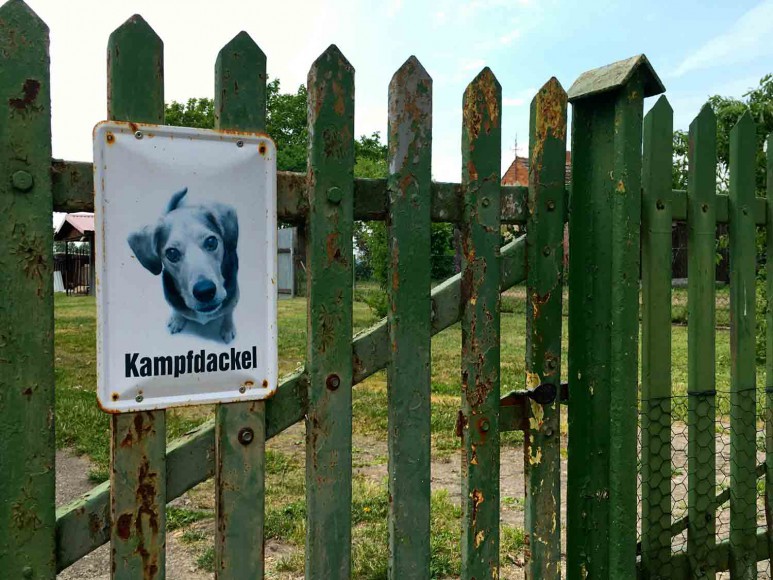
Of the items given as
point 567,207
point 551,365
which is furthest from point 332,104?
point 551,365

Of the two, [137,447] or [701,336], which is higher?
[701,336]

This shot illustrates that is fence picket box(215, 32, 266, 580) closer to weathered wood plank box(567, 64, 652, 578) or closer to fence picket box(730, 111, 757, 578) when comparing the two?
weathered wood plank box(567, 64, 652, 578)

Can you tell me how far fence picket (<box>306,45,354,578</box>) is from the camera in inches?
66.8

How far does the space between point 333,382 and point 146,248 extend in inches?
22.8

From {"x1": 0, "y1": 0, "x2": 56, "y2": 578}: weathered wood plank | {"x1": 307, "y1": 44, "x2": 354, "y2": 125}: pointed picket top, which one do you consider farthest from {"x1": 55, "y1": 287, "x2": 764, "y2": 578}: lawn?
{"x1": 307, "y1": 44, "x2": 354, "y2": 125}: pointed picket top

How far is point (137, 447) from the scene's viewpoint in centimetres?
153

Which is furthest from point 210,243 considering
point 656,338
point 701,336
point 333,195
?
point 701,336

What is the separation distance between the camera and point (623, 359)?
2102mm

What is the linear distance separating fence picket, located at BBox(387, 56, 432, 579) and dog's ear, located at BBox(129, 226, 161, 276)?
62 centimetres

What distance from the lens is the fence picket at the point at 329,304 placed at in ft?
5.57

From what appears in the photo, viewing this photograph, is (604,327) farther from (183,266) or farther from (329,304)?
(183,266)

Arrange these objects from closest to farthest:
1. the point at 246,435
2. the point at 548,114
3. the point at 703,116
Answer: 1. the point at 246,435
2. the point at 548,114
3. the point at 703,116

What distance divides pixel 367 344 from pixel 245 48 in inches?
32.4

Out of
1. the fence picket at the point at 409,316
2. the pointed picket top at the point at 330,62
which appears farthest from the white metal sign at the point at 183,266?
the fence picket at the point at 409,316
